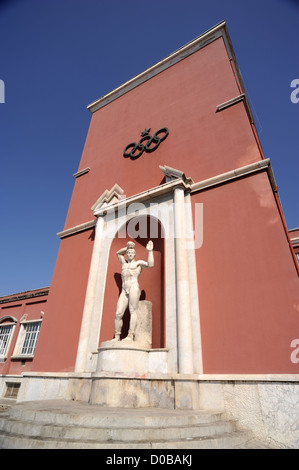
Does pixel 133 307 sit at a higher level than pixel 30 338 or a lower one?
lower

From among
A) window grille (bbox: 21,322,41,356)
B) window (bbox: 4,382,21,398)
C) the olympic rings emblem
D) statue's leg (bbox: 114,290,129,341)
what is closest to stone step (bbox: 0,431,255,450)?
statue's leg (bbox: 114,290,129,341)

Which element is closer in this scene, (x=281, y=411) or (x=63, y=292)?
(x=281, y=411)

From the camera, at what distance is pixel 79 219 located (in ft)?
33.1

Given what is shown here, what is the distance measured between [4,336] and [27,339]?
6.61 feet

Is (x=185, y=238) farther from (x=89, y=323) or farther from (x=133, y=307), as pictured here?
(x=89, y=323)

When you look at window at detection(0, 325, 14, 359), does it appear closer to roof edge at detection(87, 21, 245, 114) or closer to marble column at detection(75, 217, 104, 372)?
marble column at detection(75, 217, 104, 372)

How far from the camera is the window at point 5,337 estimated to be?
15.3 m

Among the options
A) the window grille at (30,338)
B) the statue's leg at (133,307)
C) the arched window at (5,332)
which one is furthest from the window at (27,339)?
the statue's leg at (133,307)

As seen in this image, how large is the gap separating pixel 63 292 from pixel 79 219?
9.41 ft

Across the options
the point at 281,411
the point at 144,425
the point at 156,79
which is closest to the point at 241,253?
the point at 281,411

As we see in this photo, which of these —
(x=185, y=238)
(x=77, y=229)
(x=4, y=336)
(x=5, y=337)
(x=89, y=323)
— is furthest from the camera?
(x=4, y=336)

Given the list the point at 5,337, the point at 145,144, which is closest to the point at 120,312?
the point at 145,144

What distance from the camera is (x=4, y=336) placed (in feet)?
52.3

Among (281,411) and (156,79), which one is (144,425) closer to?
(281,411)
